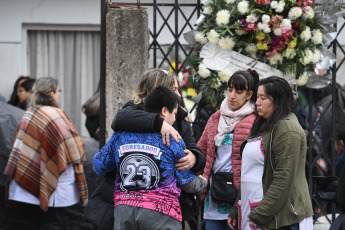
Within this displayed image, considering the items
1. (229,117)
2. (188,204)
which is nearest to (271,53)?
(229,117)

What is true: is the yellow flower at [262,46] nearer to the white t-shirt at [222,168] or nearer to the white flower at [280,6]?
the white flower at [280,6]

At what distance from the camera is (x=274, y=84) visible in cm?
436

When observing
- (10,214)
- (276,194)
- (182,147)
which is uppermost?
(182,147)

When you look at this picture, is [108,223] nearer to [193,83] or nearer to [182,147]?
[182,147]

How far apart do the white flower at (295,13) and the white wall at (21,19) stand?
5.17 meters

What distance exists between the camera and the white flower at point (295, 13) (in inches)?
220

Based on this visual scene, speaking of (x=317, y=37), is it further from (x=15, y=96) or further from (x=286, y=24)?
(x=15, y=96)

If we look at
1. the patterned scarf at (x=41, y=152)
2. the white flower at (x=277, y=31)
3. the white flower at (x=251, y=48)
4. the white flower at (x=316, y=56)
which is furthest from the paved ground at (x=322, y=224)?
the patterned scarf at (x=41, y=152)

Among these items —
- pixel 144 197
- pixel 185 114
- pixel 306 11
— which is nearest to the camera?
pixel 144 197

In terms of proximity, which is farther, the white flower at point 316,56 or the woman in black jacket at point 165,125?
the white flower at point 316,56

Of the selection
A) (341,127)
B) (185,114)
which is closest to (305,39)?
(341,127)

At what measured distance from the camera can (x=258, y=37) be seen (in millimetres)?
5602

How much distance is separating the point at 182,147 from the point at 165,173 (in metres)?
0.21

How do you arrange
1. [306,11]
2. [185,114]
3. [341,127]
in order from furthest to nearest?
1. [341,127]
2. [306,11]
3. [185,114]
